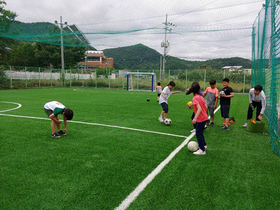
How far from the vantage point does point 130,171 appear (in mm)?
3963

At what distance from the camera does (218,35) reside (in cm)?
1720

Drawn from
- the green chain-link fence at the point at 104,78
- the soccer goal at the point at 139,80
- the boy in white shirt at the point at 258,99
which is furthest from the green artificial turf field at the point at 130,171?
the soccer goal at the point at 139,80

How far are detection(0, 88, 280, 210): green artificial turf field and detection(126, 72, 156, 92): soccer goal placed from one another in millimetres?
24686

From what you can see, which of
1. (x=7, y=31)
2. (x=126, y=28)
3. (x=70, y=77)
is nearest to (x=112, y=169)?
(x=126, y=28)

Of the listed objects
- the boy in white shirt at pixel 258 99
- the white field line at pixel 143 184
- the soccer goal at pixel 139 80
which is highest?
the soccer goal at pixel 139 80

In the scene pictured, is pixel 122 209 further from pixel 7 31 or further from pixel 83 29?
pixel 7 31

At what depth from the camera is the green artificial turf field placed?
10.0ft

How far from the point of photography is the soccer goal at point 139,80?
3112cm

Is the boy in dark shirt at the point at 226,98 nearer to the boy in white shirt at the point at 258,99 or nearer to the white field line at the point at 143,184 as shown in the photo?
the boy in white shirt at the point at 258,99

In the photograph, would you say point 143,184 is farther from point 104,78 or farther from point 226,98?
point 104,78

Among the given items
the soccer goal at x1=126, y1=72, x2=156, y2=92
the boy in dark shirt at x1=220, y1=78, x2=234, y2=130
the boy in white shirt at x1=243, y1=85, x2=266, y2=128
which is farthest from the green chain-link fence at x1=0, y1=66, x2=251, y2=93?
the boy in dark shirt at x1=220, y1=78, x2=234, y2=130

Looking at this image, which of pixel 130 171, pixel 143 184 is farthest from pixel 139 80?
pixel 143 184

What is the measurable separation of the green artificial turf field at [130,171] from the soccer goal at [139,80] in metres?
24.7

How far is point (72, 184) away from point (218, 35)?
1713cm
